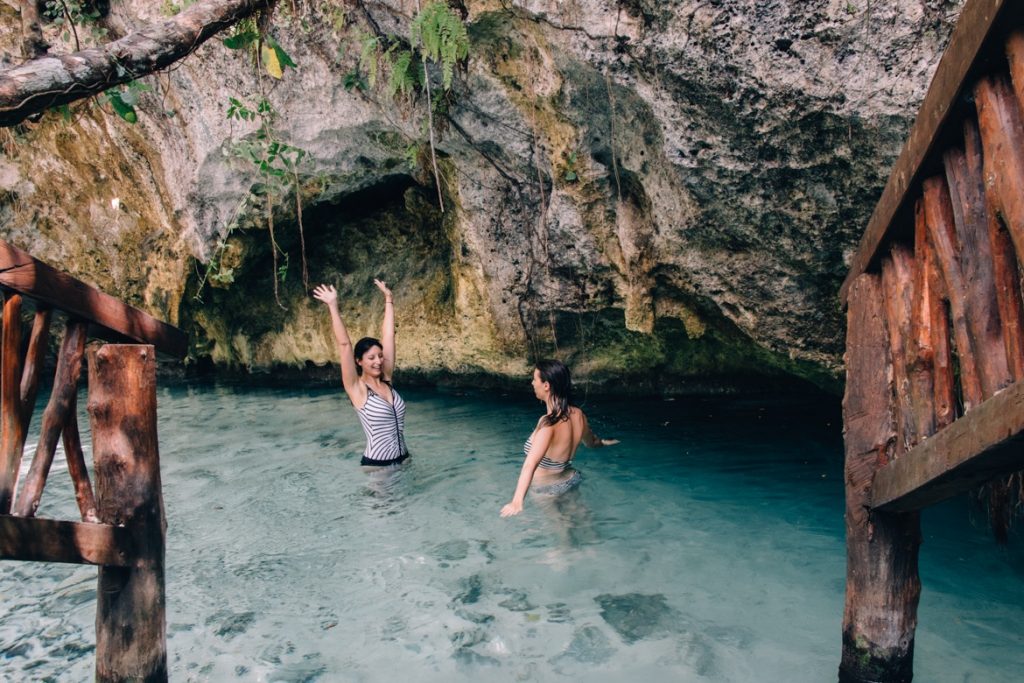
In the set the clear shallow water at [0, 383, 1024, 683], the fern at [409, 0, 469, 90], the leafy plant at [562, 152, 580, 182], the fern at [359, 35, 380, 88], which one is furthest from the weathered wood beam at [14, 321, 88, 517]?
the leafy plant at [562, 152, 580, 182]

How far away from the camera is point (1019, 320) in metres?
2.35

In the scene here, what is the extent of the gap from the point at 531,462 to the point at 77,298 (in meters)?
3.22

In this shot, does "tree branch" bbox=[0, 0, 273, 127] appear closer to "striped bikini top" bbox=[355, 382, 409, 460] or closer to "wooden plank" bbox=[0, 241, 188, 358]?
"wooden plank" bbox=[0, 241, 188, 358]

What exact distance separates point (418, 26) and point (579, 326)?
3767 mm

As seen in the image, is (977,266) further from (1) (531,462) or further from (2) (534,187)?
(2) (534,187)

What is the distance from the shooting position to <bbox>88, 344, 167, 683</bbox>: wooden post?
10.9 ft

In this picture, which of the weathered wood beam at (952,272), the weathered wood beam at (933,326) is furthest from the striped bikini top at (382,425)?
the weathered wood beam at (952,272)

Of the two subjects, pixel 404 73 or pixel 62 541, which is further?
pixel 404 73

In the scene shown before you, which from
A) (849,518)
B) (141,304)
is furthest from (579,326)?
(141,304)

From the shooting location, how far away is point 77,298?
10.8 feet

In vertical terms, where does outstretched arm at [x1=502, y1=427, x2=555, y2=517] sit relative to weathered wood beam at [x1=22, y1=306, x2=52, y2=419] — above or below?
below

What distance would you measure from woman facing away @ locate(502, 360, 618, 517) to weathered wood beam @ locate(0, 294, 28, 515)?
289cm

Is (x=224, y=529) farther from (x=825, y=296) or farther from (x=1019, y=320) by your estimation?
(x=1019, y=320)

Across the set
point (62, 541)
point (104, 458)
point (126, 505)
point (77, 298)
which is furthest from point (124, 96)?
point (62, 541)
